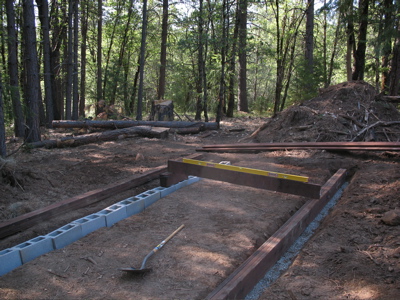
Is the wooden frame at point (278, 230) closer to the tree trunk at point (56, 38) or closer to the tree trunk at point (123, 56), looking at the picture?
the tree trunk at point (56, 38)

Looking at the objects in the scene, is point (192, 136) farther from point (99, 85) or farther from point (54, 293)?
point (99, 85)

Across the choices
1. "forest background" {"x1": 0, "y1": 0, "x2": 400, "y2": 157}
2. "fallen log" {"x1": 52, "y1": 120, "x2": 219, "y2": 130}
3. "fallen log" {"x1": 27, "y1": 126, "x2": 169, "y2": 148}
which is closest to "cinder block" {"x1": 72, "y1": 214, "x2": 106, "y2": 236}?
"forest background" {"x1": 0, "y1": 0, "x2": 400, "y2": 157}

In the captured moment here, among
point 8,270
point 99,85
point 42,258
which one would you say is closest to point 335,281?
point 42,258

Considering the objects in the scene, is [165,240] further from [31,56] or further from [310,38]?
A: [310,38]

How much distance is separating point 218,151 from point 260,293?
5.56 meters

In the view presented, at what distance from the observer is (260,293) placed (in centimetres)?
292

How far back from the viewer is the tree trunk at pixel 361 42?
522 inches

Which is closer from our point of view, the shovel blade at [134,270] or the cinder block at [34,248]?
the shovel blade at [134,270]

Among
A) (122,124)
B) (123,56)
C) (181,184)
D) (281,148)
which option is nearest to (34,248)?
(181,184)

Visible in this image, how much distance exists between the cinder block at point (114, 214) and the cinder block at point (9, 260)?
1.15 metres

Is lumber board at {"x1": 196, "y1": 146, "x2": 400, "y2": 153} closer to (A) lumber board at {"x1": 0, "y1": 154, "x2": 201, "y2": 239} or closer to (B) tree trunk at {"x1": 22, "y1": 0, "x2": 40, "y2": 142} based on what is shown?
(A) lumber board at {"x1": 0, "y1": 154, "x2": 201, "y2": 239}

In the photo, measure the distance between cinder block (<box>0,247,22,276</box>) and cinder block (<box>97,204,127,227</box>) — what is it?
1.15 meters

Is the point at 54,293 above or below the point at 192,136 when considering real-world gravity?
below

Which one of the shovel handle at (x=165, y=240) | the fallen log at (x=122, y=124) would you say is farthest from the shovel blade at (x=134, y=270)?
the fallen log at (x=122, y=124)
